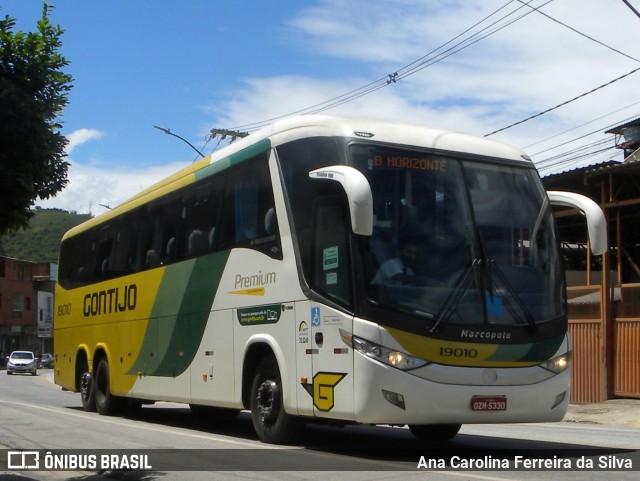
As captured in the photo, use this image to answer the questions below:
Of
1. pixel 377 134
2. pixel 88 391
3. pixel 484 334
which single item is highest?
pixel 377 134

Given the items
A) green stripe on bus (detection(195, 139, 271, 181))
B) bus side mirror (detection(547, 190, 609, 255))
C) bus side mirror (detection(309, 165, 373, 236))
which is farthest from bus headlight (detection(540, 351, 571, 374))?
green stripe on bus (detection(195, 139, 271, 181))

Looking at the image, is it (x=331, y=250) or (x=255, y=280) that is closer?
(x=331, y=250)

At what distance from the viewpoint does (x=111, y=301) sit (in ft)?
59.2

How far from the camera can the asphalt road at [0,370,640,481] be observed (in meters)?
8.95

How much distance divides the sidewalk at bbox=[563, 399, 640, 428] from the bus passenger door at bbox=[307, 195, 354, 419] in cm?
1057

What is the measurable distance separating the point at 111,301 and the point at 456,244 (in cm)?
969

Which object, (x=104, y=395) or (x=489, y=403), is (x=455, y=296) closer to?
(x=489, y=403)

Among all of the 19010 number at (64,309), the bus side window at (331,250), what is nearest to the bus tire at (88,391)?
the 19010 number at (64,309)

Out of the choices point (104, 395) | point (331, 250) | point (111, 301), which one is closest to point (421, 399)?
point (331, 250)

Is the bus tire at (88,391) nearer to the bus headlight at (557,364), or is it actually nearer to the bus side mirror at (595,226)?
the bus headlight at (557,364)

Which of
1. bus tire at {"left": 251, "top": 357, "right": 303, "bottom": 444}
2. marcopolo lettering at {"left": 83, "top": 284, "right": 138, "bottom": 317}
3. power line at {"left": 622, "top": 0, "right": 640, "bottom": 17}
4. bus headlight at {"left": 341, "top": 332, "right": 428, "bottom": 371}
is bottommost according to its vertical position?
bus tire at {"left": 251, "top": 357, "right": 303, "bottom": 444}

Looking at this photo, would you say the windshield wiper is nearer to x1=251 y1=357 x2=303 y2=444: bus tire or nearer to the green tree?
x1=251 y1=357 x2=303 y2=444: bus tire

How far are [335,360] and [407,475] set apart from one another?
1812 millimetres

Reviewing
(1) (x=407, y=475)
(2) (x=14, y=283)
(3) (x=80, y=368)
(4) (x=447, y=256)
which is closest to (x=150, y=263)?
(3) (x=80, y=368)
